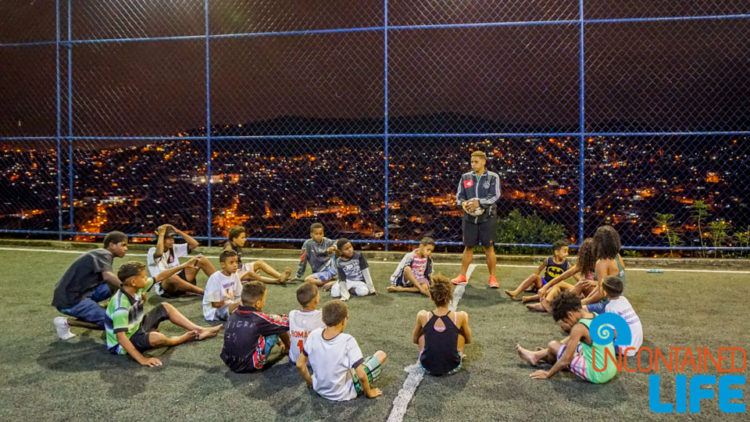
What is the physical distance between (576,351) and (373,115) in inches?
279

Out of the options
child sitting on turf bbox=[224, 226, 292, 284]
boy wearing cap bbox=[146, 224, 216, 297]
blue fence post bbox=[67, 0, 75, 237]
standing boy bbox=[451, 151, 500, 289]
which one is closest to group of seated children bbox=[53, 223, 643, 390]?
boy wearing cap bbox=[146, 224, 216, 297]

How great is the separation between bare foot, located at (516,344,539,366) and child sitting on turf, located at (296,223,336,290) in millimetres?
3164

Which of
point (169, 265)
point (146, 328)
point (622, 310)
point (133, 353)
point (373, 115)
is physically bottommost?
point (133, 353)

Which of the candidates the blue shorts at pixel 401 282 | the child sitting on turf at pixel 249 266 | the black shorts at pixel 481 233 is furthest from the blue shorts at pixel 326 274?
the black shorts at pixel 481 233

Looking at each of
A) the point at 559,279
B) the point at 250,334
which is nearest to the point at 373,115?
the point at 559,279

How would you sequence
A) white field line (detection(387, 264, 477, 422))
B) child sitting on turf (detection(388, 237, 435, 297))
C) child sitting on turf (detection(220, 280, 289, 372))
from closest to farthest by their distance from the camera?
white field line (detection(387, 264, 477, 422)) < child sitting on turf (detection(220, 280, 289, 372)) < child sitting on turf (detection(388, 237, 435, 297))

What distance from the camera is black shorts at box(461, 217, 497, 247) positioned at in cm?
672

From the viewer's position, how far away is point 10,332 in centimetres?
480

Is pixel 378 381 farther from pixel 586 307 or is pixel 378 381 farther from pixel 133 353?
pixel 586 307

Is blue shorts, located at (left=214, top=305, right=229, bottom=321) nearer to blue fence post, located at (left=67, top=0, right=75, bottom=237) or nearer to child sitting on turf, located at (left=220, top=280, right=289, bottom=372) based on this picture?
child sitting on turf, located at (left=220, top=280, right=289, bottom=372)

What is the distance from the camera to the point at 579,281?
17.4 feet

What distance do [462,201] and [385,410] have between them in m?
4.07

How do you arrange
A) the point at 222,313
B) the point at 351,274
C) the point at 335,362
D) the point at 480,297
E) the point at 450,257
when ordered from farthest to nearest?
the point at 450,257
the point at 351,274
the point at 480,297
the point at 222,313
the point at 335,362

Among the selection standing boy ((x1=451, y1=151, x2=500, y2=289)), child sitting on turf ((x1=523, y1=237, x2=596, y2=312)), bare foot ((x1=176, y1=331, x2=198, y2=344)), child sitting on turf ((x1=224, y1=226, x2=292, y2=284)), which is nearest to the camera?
bare foot ((x1=176, y1=331, x2=198, y2=344))
